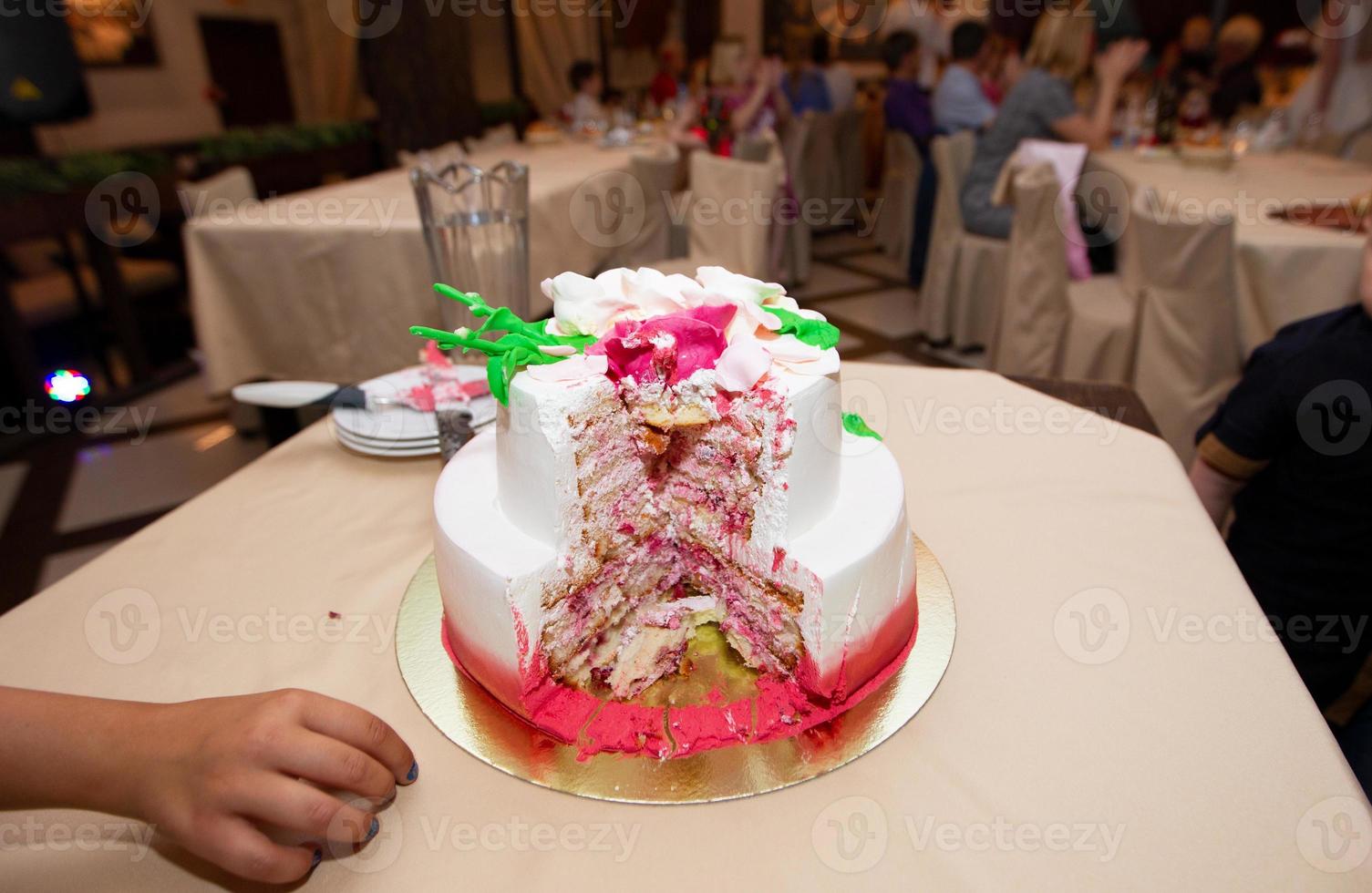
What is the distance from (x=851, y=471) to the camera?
3.74ft

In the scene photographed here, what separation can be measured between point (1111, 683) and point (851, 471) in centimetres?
42

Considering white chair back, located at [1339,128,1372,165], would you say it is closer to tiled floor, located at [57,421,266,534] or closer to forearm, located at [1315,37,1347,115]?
forearm, located at [1315,37,1347,115]

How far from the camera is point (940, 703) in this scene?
3.34ft

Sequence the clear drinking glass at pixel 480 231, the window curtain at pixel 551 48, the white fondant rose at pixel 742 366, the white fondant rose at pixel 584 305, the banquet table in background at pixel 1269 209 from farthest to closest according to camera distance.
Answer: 1. the window curtain at pixel 551 48
2. the banquet table in background at pixel 1269 209
3. the clear drinking glass at pixel 480 231
4. the white fondant rose at pixel 584 305
5. the white fondant rose at pixel 742 366

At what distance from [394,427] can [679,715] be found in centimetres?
90

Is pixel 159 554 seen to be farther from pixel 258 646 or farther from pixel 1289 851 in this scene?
pixel 1289 851

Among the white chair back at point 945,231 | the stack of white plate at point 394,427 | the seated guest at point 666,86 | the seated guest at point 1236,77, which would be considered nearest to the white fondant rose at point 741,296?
the stack of white plate at point 394,427

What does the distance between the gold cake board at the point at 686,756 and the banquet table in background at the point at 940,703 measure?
0.02 metres


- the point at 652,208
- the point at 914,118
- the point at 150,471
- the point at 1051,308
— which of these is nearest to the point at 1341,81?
the point at 914,118

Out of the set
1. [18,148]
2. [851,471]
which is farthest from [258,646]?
[18,148]

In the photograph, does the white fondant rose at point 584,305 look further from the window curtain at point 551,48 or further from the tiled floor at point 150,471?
the window curtain at point 551,48

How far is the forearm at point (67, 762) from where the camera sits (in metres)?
0.83

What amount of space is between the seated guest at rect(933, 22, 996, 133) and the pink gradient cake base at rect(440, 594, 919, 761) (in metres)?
5.34
